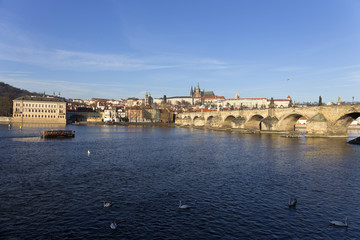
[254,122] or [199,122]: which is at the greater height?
[254,122]

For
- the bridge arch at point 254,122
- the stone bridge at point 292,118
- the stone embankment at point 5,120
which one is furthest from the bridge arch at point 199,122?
the stone embankment at point 5,120

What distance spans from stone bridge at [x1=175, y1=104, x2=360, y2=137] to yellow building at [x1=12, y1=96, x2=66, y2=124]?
71.4 meters

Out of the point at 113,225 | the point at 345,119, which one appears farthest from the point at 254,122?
the point at 113,225

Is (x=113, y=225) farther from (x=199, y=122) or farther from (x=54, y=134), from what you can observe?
(x=199, y=122)

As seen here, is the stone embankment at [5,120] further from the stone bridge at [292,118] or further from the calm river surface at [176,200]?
the calm river surface at [176,200]

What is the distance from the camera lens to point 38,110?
12800 centimetres

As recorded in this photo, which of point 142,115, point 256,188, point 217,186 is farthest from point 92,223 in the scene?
point 142,115

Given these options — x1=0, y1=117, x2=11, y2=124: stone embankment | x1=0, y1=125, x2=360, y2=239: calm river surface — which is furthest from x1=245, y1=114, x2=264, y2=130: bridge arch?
x1=0, y1=117, x2=11, y2=124: stone embankment

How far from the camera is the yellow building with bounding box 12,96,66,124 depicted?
405 feet

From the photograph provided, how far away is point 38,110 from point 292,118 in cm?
11264

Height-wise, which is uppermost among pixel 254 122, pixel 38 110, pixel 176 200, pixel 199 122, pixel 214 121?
pixel 38 110

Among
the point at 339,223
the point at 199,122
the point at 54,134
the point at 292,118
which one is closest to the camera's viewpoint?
the point at 339,223

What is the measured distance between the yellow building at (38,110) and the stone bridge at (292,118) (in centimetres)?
7138

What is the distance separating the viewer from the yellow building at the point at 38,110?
405 feet
